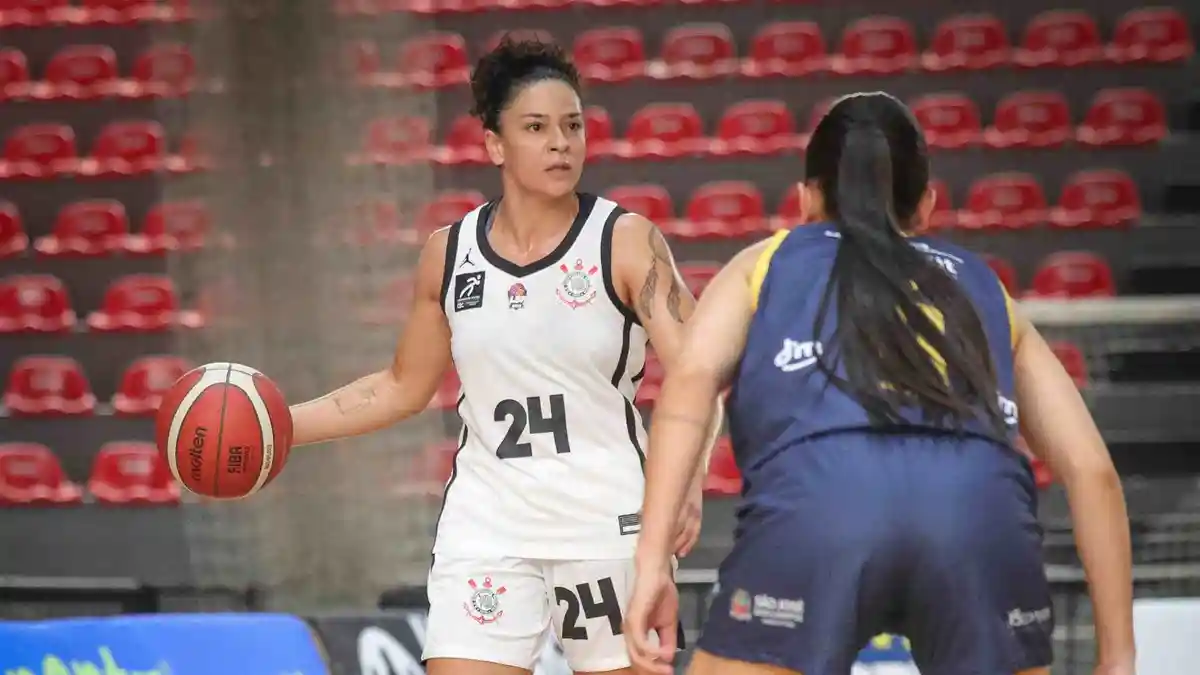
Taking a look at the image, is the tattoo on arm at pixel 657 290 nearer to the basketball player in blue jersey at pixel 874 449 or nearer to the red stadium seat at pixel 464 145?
the basketball player in blue jersey at pixel 874 449

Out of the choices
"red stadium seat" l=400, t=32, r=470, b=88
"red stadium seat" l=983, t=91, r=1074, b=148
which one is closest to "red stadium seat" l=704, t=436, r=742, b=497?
"red stadium seat" l=983, t=91, r=1074, b=148

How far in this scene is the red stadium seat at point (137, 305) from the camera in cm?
862

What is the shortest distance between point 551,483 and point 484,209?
64 centimetres

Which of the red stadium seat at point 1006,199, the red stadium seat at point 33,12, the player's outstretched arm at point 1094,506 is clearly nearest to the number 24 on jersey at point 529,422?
the player's outstretched arm at point 1094,506

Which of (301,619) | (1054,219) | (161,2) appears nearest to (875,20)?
(1054,219)

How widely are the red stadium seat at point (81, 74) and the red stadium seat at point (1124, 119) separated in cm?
606

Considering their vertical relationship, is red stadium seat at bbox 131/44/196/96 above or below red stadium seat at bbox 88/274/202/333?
above

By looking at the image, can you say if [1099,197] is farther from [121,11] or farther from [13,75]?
[13,75]

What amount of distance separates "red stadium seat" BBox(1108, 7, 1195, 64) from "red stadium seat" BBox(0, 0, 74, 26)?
674 centimetres

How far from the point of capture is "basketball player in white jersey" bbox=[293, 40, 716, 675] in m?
3.16

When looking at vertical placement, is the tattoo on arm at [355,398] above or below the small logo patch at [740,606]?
above

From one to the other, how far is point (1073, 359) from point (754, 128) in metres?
2.93

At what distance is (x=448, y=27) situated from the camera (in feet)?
32.9

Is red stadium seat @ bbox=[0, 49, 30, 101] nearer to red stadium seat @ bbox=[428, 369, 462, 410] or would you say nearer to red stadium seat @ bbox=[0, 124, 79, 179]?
red stadium seat @ bbox=[0, 124, 79, 179]
